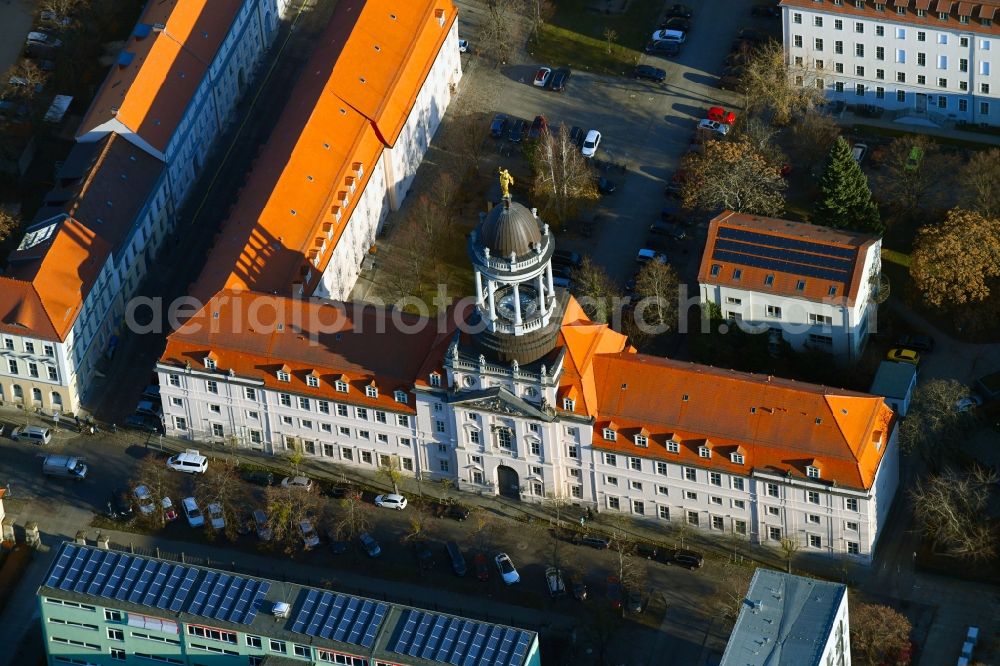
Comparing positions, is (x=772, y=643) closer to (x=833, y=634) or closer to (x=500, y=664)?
(x=833, y=634)

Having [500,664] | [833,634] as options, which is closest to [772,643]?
[833,634]
